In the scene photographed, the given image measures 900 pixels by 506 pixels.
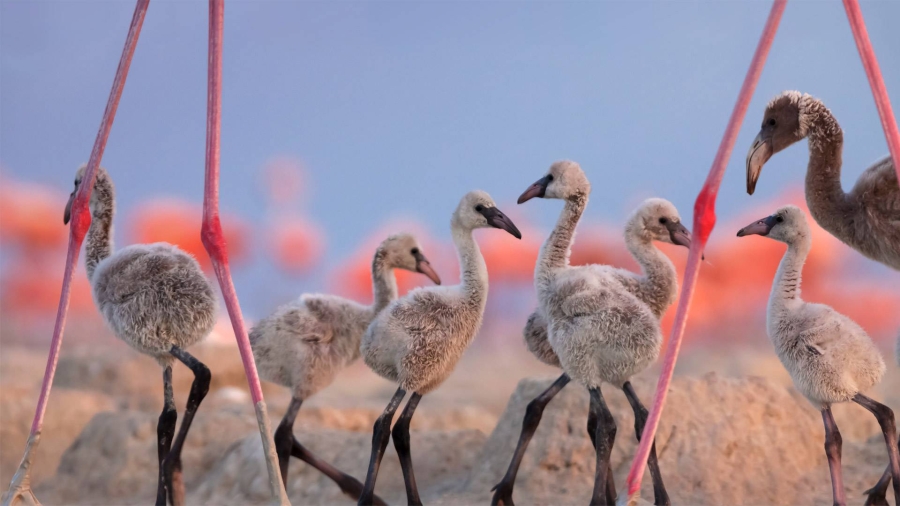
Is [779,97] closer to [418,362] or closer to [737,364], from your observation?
[418,362]

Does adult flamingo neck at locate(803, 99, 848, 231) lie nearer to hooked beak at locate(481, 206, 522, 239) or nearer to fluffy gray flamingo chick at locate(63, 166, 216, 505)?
hooked beak at locate(481, 206, 522, 239)

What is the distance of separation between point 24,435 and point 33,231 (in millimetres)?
1082

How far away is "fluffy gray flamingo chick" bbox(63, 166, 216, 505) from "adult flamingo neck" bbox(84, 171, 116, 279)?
17cm

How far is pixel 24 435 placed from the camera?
4.93 m

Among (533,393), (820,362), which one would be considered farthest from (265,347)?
(820,362)

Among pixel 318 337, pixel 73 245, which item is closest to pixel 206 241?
pixel 73 245

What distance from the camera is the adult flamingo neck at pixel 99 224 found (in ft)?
9.95

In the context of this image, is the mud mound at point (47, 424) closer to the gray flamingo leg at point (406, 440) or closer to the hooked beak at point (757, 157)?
the gray flamingo leg at point (406, 440)

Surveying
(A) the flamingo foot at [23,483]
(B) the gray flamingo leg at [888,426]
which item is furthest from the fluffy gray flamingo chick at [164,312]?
(B) the gray flamingo leg at [888,426]

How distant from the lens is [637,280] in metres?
2.86

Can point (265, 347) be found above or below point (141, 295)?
below

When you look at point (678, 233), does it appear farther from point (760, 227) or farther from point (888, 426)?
point (888, 426)

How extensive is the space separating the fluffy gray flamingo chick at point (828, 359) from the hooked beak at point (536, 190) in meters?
0.75

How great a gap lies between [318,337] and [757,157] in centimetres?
149
